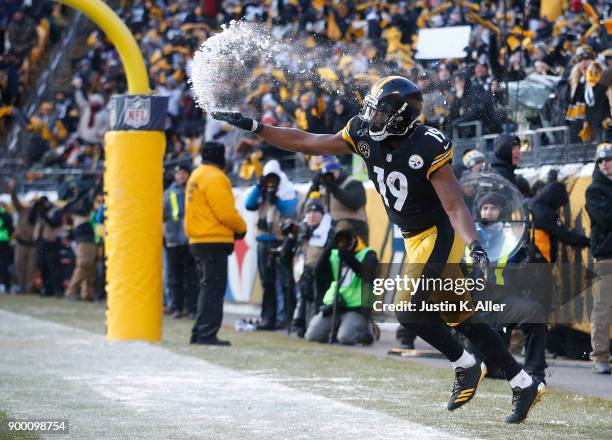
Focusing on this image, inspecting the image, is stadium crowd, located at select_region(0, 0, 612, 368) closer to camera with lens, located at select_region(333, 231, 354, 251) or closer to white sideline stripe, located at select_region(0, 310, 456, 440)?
camera with lens, located at select_region(333, 231, 354, 251)

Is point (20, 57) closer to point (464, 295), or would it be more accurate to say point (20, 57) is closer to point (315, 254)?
point (315, 254)

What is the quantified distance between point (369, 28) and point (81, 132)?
906 cm

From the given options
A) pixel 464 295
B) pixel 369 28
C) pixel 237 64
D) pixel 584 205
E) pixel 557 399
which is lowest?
pixel 557 399

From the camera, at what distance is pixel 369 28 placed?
1716 cm

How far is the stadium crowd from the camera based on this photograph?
11.2m

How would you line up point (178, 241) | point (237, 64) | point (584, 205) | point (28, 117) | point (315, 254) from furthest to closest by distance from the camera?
point (28, 117), point (178, 241), point (315, 254), point (584, 205), point (237, 64)

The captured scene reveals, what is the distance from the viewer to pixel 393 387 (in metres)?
9.02

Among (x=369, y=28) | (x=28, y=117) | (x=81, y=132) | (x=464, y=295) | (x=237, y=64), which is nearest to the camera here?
(x=464, y=295)

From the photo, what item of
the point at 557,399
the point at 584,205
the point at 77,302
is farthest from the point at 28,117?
the point at 557,399

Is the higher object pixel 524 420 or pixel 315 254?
pixel 315 254

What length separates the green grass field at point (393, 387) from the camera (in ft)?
23.4

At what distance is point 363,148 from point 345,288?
5747 millimetres

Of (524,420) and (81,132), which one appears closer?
(524,420)

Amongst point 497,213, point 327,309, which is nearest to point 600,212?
point 497,213
